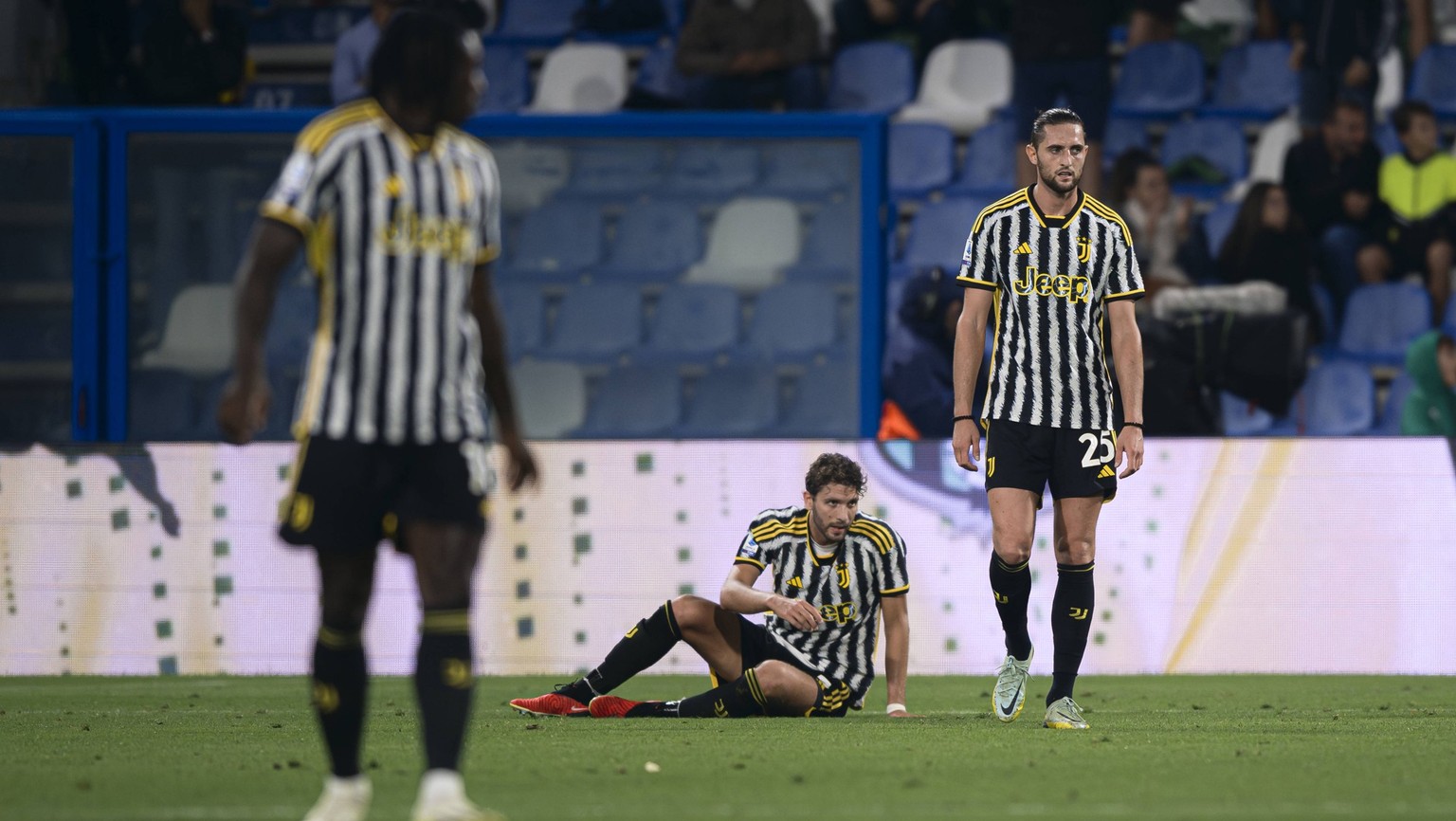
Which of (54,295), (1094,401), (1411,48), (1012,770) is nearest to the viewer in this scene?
(1012,770)

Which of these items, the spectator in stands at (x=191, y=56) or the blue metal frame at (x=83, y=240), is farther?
the spectator in stands at (x=191, y=56)

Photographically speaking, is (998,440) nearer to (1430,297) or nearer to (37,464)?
(37,464)

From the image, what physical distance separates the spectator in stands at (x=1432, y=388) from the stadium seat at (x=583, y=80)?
556 cm

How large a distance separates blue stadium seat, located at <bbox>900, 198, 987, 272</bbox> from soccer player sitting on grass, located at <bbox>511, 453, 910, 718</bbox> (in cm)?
581

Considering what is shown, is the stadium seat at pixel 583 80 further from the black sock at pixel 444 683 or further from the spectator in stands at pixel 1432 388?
the black sock at pixel 444 683

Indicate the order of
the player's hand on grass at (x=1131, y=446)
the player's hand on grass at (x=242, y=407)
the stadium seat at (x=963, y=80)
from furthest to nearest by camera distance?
the stadium seat at (x=963, y=80) < the player's hand on grass at (x=1131, y=446) < the player's hand on grass at (x=242, y=407)

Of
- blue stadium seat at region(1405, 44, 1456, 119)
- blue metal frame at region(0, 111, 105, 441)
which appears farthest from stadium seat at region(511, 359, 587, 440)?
blue stadium seat at region(1405, 44, 1456, 119)

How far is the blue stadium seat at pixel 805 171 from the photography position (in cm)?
1100

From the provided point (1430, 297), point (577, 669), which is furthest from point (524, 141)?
point (1430, 297)

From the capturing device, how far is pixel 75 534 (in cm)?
988

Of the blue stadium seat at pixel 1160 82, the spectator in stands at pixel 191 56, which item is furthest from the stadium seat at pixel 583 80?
the blue stadium seat at pixel 1160 82

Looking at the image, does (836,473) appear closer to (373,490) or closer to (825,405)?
(373,490)

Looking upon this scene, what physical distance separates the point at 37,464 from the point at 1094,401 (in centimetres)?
586

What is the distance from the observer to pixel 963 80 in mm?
14117
